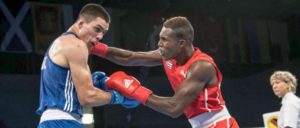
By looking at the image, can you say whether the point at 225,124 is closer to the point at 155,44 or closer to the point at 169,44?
the point at 169,44

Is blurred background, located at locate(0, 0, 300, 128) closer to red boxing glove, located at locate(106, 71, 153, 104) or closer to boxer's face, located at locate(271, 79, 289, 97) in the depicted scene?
A: boxer's face, located at locate(271, 79, 289, 97)

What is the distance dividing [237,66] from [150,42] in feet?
10.7

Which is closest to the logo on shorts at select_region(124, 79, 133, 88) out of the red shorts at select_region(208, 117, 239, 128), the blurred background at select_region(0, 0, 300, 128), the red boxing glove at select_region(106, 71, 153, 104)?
the red boxing glove at select_region(106, 71, 153, 104)

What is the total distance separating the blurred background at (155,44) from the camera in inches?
394

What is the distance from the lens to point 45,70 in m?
2.71

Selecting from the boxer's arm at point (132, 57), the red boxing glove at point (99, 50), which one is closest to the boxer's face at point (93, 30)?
the red boxing glove at point (99, 50)

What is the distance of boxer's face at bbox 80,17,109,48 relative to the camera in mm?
2775

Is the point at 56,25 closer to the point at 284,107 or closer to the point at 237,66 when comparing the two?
the point at 237,66

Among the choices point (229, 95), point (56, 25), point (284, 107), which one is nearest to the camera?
point (284, 107)

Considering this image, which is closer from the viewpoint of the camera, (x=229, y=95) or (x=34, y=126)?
(x=34, y=126)

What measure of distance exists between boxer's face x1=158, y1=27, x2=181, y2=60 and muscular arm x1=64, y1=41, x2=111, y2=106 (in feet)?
2.10

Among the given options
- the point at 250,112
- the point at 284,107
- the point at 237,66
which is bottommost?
the point at 250,112

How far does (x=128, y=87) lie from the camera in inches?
113

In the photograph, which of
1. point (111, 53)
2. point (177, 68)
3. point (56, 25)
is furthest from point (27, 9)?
point (177, 68)
